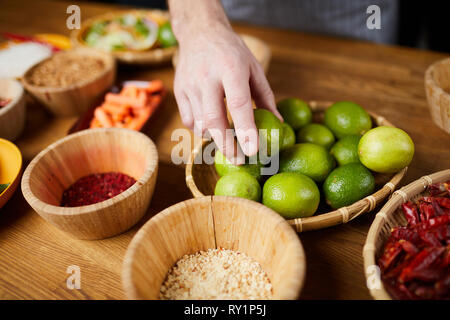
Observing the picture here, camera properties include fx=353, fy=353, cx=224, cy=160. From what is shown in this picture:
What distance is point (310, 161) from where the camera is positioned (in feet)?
3.46

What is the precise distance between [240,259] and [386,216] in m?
0.38

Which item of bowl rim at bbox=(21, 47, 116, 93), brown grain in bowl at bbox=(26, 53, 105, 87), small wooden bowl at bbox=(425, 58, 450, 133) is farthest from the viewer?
brown grain in bowl at bbox=(26, 53, 105, 87)

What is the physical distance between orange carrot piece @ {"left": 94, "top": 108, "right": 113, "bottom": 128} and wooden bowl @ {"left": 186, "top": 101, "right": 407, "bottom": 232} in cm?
45

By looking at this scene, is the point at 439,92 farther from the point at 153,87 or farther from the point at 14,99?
the point at 14,99

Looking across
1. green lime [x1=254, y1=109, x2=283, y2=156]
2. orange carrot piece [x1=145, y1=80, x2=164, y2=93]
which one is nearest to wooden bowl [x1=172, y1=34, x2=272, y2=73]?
orange carrot piece [x1=145, y1=80, x2=164, y2=93]

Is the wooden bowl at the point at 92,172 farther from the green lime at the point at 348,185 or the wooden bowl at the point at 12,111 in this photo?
the green lime at the point at 348,185

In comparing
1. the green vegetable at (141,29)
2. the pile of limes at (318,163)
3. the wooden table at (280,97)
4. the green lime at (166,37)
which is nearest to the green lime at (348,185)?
the pile of limes at (318,163)

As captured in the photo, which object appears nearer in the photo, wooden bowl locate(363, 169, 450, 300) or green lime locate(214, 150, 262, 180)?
wooden bowl locate(363, 169, 450, 300)

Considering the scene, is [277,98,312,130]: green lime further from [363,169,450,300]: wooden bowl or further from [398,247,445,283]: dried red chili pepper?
[398,247,445,283]: dried red chili pepper

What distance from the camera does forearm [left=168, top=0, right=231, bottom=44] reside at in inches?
47.9

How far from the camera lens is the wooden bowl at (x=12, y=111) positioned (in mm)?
1344

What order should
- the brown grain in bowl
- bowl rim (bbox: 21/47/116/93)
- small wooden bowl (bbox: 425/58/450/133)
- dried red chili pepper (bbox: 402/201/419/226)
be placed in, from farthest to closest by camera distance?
the brown grain in bowl, bowl rim (bbox: 21/47/116/93), small wooden bowl (bbox: 425/58/450/133), dried red chili pepper (bbox: 402/201/419/226)

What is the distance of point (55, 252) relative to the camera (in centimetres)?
103
